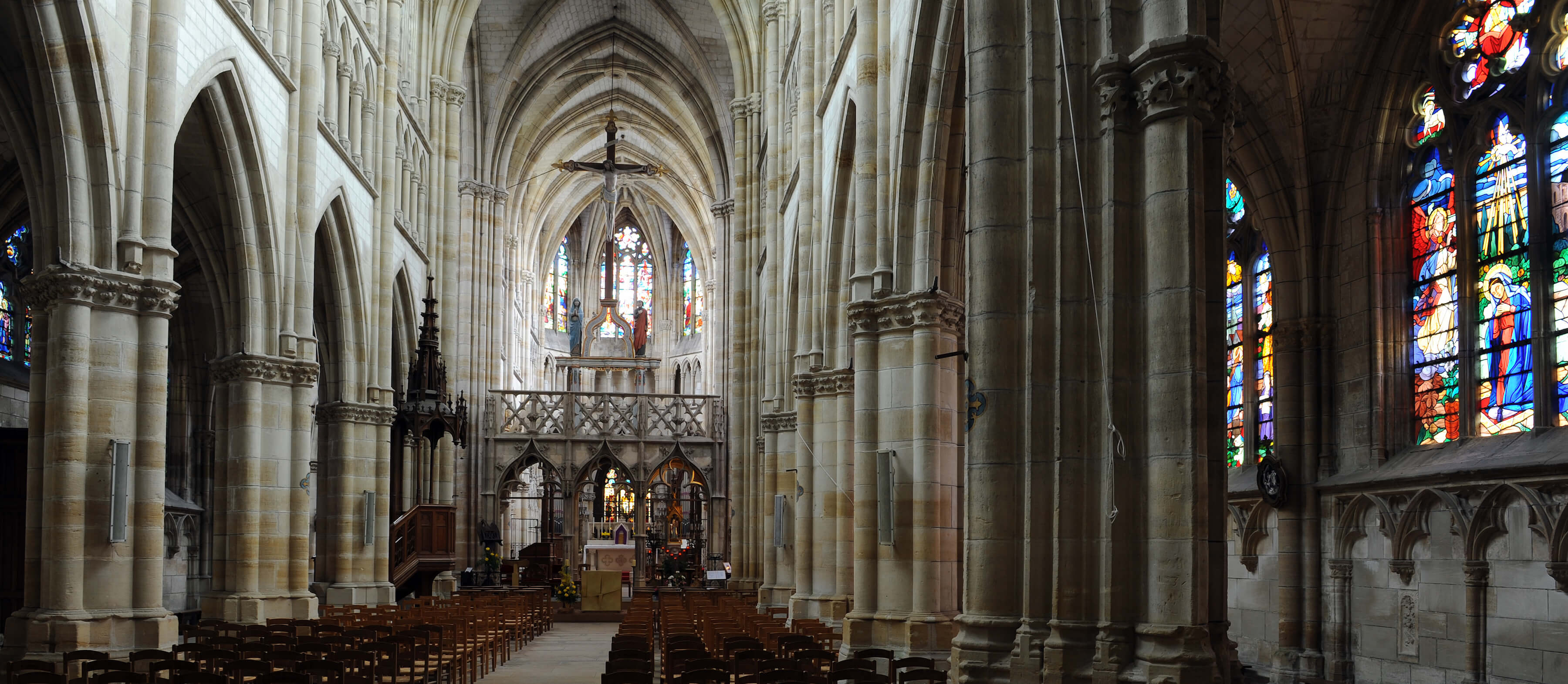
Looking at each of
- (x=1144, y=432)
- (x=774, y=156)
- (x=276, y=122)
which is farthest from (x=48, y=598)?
(x=774, y=156)

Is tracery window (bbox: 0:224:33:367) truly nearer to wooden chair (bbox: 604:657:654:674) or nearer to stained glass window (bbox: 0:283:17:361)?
stained glass window (bbox: 0:283:17:361)

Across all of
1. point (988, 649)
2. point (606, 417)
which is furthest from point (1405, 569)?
point (606, 417)

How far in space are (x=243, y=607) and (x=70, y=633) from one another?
5618 mm

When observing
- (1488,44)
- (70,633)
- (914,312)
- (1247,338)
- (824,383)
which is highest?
(1488,44)

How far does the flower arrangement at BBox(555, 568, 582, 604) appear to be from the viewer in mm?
33469

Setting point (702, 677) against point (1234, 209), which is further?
point (1234, 209)

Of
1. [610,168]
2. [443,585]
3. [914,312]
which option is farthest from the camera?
[610,168]

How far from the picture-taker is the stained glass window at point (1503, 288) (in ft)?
46.5

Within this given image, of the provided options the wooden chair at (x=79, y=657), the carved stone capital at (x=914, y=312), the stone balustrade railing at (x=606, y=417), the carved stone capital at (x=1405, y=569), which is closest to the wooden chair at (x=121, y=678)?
the wooden chair at (x=79, y=657)

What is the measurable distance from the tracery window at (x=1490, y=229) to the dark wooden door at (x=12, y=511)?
1925 cm

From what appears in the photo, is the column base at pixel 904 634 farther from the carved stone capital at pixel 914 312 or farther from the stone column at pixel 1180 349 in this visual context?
the stone column at pixel 1180 349

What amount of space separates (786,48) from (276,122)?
475 inches

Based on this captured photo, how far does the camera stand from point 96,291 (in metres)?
14.6

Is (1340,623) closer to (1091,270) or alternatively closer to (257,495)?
(1091,270)
